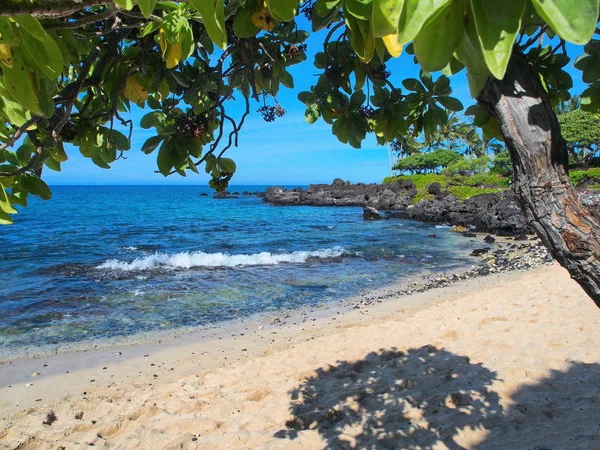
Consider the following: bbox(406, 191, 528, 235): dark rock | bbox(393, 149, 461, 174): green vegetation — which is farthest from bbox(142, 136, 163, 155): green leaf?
bbox(393, 149, 461, 174): green vegetation

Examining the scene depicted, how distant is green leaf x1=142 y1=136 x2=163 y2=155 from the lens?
1345mm

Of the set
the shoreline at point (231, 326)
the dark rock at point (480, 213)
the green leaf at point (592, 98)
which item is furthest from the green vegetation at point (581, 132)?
the green leaf at point (592, 98)

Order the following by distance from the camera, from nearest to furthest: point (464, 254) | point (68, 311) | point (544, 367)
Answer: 1. point (544, 367)
2. point (68, 311)
3. point (464, 254)

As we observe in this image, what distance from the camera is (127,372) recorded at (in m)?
5.67

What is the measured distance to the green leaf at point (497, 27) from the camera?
431mm

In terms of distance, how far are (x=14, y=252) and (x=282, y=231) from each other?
13.1 meters

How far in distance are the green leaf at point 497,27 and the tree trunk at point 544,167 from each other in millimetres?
685

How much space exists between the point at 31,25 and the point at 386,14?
54 centimetres

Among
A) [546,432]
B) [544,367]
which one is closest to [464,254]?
[544,367]

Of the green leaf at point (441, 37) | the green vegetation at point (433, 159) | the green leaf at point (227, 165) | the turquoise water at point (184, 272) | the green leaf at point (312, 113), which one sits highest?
the green vegetation at point (433, 159)

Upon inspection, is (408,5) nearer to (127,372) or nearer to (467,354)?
(467,354)

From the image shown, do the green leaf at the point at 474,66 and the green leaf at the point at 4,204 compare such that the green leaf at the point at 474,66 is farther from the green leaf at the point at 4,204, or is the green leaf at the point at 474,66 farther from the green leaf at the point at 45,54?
the green leaf at the point at 4,204

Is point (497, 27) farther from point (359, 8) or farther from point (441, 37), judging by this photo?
point (359, 8)

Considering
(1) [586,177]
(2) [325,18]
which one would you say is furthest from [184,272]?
(1) [586,177]
